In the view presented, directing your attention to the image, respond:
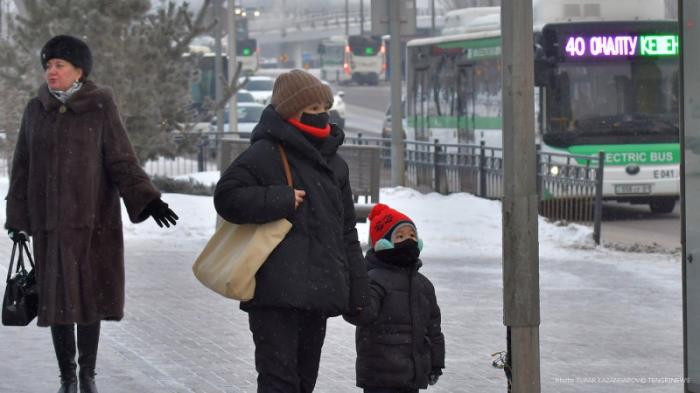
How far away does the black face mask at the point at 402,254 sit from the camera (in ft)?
19.8

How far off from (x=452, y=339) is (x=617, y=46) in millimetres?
11836

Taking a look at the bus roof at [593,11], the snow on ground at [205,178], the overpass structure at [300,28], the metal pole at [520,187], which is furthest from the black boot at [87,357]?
the overpass structure at [300,28]

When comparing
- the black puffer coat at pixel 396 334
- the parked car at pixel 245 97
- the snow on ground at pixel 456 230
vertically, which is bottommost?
the snow on ground at pixel 456 230

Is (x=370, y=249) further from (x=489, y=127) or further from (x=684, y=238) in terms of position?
(x=489, y=127)

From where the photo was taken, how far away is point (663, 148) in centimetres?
2009

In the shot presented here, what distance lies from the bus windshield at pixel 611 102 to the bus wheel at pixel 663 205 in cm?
91

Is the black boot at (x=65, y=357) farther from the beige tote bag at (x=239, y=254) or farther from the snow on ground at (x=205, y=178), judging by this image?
the snow on ground at (x=205, y=178)

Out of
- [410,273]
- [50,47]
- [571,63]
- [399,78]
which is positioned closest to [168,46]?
[399,78]

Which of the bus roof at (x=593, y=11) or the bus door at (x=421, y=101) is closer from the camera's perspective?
the bus roof at (x=593, y=11)

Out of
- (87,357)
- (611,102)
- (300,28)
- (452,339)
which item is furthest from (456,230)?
→ (300,28)

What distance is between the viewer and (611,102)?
2047 cm

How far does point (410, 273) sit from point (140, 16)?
14.0 m

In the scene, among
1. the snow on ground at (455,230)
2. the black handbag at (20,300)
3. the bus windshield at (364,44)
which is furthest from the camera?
the bus windshield at (364,44)

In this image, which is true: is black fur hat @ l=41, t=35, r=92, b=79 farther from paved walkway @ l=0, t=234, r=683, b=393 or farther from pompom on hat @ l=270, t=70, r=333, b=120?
pompom on hat @ l=270, t=70, r=333, b=120
